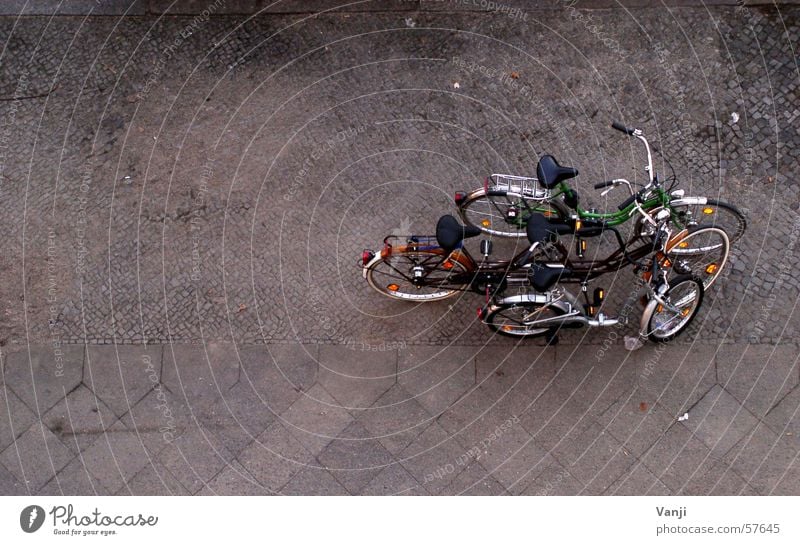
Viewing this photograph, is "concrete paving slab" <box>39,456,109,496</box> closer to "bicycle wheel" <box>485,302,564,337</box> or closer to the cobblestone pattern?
the cobblestone pattern

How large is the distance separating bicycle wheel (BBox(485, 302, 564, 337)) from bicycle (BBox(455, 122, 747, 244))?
864 mm

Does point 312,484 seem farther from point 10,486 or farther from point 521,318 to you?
point 10,486

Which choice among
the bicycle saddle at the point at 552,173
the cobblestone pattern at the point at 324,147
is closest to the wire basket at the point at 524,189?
the bicycle saddle at the point at 552,173

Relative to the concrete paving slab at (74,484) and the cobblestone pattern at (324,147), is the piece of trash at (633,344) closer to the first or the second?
the cobblestone pattern at (324,147)

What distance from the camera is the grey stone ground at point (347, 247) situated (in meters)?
6.45

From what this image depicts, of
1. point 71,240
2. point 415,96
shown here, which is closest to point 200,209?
point 71,240

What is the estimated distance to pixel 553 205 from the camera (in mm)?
6617

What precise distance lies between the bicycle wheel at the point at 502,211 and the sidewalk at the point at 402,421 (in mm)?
1246

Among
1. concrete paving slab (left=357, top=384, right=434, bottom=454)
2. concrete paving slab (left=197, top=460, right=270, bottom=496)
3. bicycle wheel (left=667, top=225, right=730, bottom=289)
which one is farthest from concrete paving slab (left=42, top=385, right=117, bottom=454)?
bicycle wheel (left=667, top=225, right=730, bottom=289)

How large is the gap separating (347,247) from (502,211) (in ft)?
5.31

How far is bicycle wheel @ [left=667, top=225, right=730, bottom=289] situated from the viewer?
651 cm

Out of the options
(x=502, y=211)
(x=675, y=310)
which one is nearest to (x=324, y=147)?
(x=502, y=211)

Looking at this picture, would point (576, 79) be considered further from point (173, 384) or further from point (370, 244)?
point (173, 384)

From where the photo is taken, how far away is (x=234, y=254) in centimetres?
724
